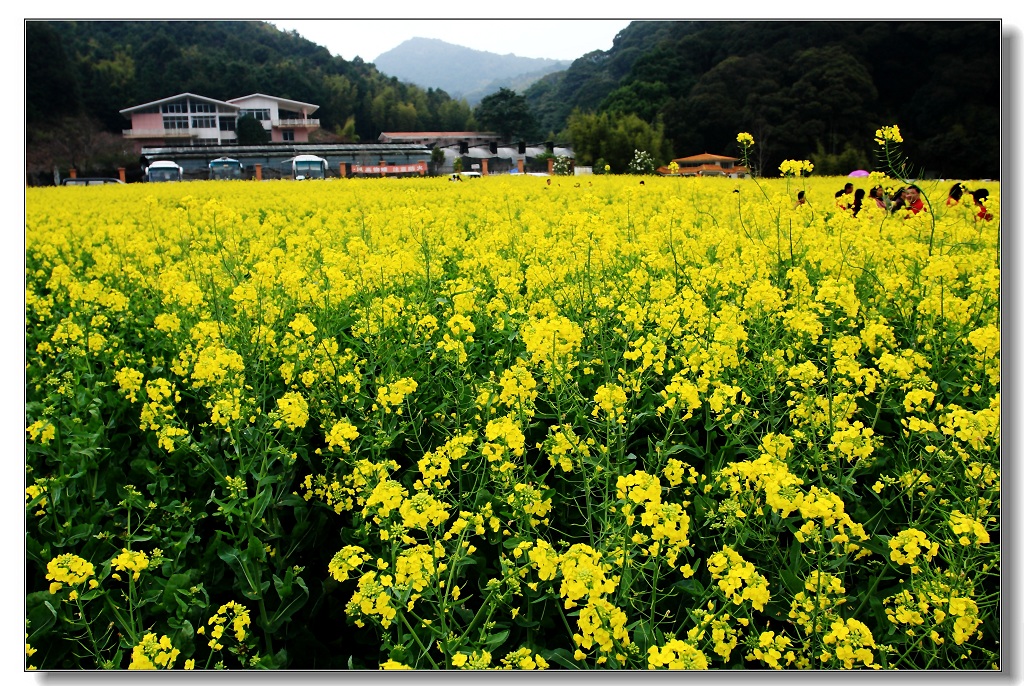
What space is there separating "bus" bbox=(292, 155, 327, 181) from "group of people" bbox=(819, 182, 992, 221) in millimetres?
8293

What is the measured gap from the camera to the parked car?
6.67 m

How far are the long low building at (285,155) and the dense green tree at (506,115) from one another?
2.55m

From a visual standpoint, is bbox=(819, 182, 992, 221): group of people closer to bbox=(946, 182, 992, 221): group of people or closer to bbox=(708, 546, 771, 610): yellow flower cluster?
bbox=(946, 182, 992, 221): group of people

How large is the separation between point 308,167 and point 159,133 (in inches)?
209

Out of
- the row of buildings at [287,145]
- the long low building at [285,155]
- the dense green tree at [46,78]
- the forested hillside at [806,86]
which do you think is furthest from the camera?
the long low building at [285,155]

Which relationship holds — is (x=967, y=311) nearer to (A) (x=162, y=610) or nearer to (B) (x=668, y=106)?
(A) (x=162, y=610)

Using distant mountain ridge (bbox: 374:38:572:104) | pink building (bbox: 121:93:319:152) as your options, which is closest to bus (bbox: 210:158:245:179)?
pink building (bbox: 121:93:319:152)

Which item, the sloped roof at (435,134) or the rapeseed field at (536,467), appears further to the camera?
the sloped roof at (435,134)

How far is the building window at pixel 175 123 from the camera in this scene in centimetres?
630

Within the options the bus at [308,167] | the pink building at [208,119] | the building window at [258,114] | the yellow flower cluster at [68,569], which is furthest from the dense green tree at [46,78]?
the bus at [308,167]

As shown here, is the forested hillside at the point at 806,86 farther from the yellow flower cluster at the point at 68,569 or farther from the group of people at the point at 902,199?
the yellow flower cluster at the point at 68,569

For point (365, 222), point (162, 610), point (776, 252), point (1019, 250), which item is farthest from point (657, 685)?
point (365, 222)

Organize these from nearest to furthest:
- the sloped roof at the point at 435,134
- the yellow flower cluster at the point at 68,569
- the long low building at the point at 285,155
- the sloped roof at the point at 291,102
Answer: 1. the yellow flower cluster at the point at 68,569
2. the sloped roof at the point at 291,102
3. the sloped roof at the point at 435,134
4. the long low building at the point at 285,155

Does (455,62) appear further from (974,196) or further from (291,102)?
(291,102)
